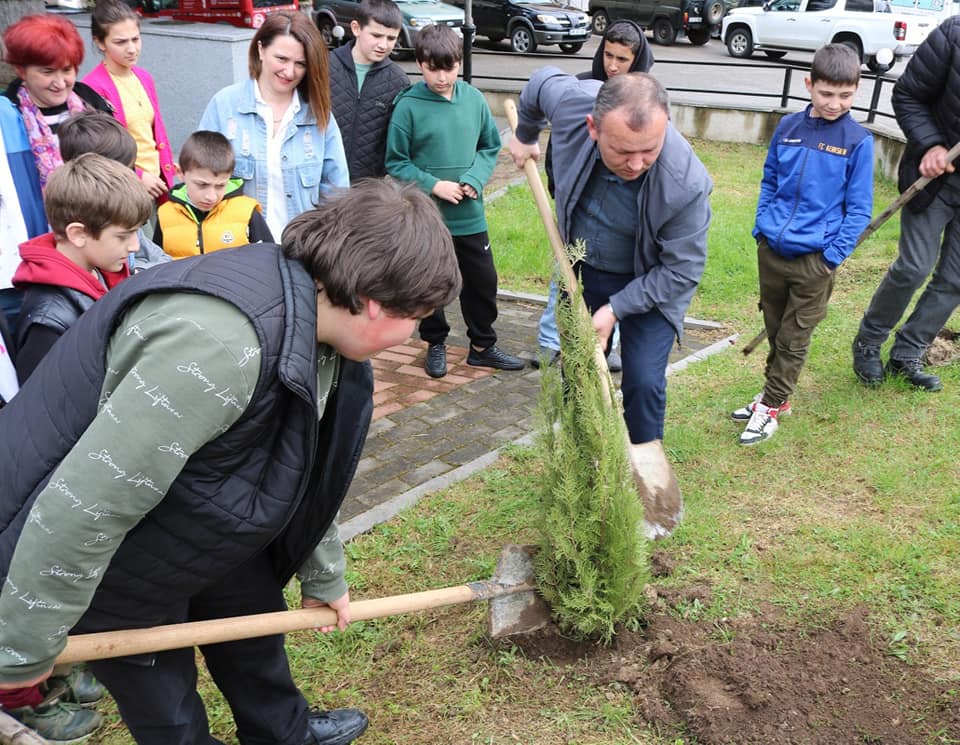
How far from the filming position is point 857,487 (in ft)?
13.8

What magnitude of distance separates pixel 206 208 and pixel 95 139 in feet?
2.11

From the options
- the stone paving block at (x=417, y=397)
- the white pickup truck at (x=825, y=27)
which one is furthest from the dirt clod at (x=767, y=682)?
the white pickup truck at (x=825, y=27)

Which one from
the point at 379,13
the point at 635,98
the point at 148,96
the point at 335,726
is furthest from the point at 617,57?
the point at 335,726

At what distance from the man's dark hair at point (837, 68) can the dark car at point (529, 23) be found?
17877 mm

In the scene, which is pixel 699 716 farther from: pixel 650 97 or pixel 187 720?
pixel 650 97

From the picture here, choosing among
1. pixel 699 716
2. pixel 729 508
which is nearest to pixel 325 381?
pixel 699 716

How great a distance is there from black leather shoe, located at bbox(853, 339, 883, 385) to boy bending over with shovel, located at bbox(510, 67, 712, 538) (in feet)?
6.45

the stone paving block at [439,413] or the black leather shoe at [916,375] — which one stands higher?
the black leather shoe at [916,375]

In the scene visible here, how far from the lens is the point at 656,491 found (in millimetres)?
3564

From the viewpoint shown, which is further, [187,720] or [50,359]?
[187,720]

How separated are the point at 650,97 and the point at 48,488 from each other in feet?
8.09

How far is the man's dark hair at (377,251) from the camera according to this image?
180cm

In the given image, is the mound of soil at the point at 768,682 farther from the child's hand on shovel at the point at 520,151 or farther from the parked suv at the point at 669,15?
the parked suv at the point at 669,15

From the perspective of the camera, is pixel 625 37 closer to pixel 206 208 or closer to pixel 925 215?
pixel 925 215
